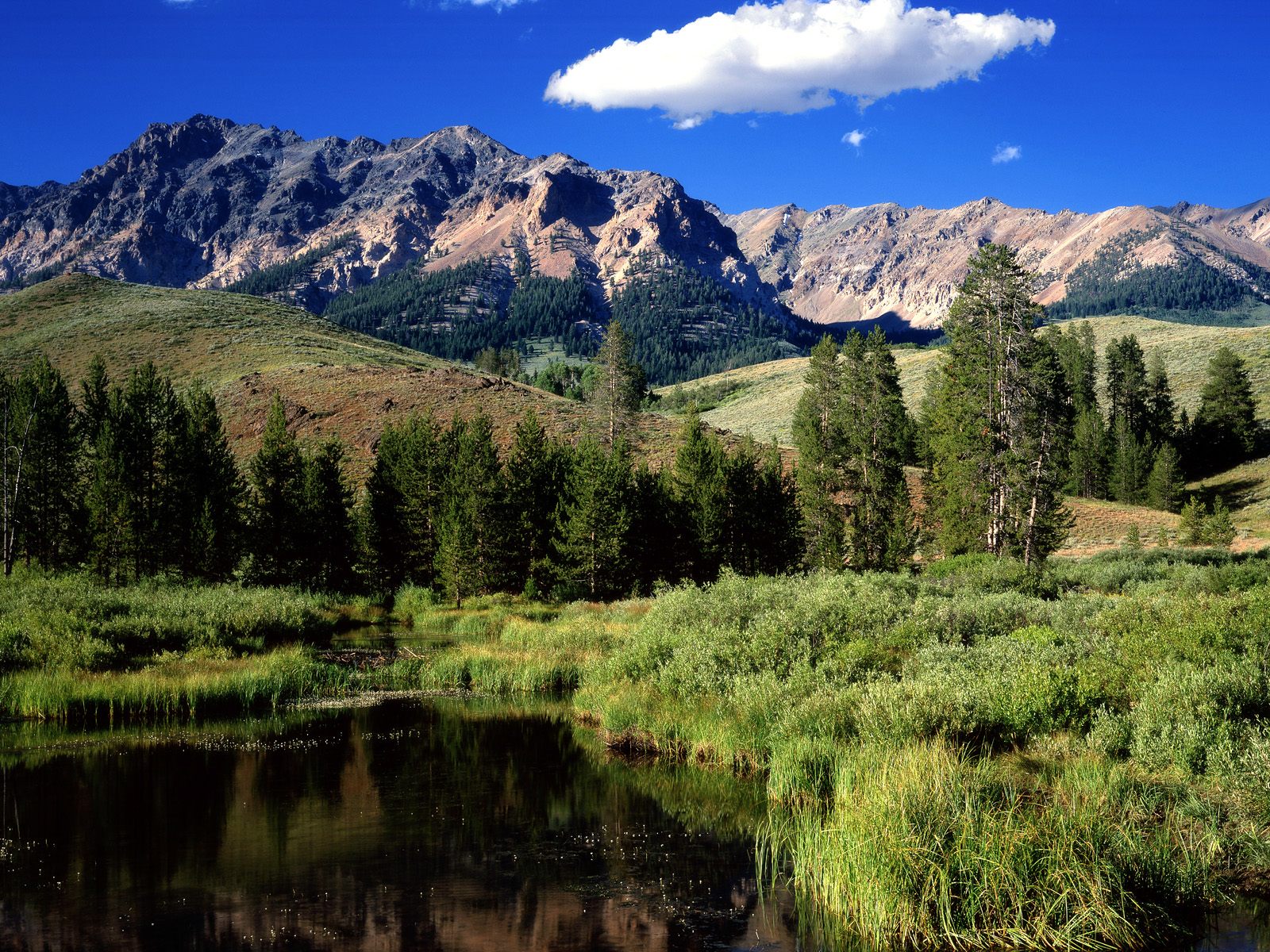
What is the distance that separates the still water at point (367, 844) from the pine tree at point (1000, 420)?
2816cm

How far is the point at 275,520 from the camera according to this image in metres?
53.3

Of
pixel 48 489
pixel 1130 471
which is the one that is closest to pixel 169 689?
pixel 48 489

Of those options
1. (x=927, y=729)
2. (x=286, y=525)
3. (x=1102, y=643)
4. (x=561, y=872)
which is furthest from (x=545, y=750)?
(x=286, y=525)

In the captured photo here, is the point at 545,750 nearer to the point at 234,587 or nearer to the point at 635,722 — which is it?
the point at 635,722

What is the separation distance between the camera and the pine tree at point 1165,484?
86.5m

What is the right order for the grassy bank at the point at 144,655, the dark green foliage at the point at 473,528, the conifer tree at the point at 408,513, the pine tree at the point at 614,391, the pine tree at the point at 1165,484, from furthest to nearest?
the pine tree at the point at 1165,484
the pine tree at the point at 614,391
the conifer tree at the point at 408,513
the dark green foliage at the point at 473,528
the grassy bank at the point at 144,655

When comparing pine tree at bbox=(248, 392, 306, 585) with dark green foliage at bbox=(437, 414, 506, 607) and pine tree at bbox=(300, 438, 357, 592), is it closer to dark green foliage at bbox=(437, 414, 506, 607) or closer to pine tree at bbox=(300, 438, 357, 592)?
pine tree at bbox=(300, 438, 357, 592)

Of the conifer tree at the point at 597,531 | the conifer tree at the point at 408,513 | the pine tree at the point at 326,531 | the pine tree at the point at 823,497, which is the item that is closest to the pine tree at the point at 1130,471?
the pine tree at the point at 823,497

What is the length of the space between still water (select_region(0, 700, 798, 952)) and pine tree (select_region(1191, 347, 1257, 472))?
104m

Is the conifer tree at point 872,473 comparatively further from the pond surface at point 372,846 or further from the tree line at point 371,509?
the pond surface at point 372,846

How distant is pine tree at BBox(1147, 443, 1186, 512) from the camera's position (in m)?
86.5

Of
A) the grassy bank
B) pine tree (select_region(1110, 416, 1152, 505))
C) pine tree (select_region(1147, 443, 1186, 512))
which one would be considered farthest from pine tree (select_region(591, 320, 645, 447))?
pine tree (select_region(1147, 443, 1186, 512))

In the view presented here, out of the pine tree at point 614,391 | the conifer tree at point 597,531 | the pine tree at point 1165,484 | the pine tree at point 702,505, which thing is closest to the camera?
the conifer tree at point 597,531

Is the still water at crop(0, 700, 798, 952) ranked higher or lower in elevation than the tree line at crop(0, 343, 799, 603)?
lower
